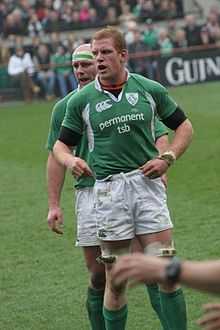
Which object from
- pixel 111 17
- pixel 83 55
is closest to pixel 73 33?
pixel 111 17

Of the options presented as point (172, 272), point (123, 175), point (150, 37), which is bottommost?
point (150, 37)

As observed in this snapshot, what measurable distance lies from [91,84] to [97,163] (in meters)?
0.55

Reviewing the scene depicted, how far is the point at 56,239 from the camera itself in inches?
458

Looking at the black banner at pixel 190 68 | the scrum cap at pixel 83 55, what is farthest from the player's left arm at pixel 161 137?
the black banner at pixel 190 68

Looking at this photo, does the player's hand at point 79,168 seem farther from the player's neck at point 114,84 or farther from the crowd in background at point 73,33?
the crowd in background at point 73,33

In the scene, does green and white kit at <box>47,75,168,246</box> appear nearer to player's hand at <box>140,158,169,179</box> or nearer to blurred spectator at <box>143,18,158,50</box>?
player's hand at <box>140,158,169,179</box>

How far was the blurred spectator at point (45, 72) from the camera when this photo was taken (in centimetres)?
3056

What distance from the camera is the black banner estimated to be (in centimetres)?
3122

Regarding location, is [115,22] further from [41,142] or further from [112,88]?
[112,88]

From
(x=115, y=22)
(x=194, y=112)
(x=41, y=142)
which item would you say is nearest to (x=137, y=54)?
(x=115, y=22)

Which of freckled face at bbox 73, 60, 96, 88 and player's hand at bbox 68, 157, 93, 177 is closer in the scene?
player's hand at bbox 68, 157, 93, 177

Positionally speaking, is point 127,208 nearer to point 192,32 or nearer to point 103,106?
point 103,106

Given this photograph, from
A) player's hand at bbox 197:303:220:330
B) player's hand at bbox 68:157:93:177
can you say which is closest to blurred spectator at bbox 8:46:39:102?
player's hand at bbox 68:157:93:177

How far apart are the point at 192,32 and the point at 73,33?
406 centimetres
